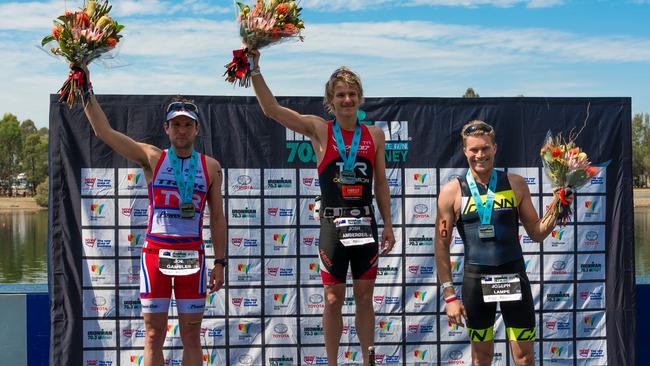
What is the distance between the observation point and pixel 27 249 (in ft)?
142

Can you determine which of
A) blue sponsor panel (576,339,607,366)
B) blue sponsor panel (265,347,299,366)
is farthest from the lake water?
blue sponsor panel (265,347,299,366)

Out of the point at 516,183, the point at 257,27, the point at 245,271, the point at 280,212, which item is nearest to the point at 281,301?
the point at 245,271

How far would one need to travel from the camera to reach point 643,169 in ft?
225

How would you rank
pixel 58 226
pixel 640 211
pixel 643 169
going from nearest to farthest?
pixel 58 226 → pixel 643 169 → pixel 640 211

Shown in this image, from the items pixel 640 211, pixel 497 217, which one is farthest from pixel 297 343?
pixel 640 211

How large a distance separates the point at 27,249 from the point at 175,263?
141ft

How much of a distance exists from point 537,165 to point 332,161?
7.67 ft

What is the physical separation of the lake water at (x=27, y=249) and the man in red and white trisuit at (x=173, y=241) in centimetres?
1835

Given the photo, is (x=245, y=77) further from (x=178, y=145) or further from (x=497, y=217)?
(x=497, y=217)

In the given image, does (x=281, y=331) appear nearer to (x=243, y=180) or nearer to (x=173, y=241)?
(x=243, y=180)

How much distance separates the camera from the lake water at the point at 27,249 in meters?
27.5

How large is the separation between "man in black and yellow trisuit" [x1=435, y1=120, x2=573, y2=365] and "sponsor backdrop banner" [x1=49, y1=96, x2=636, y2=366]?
5.23 feet

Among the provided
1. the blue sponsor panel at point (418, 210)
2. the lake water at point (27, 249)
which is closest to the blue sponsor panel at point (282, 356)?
the blue sponsor panel at point (418, 210)

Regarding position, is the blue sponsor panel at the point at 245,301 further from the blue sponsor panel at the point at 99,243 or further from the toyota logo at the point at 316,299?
the blue sponsor panel at the point at 99,243
